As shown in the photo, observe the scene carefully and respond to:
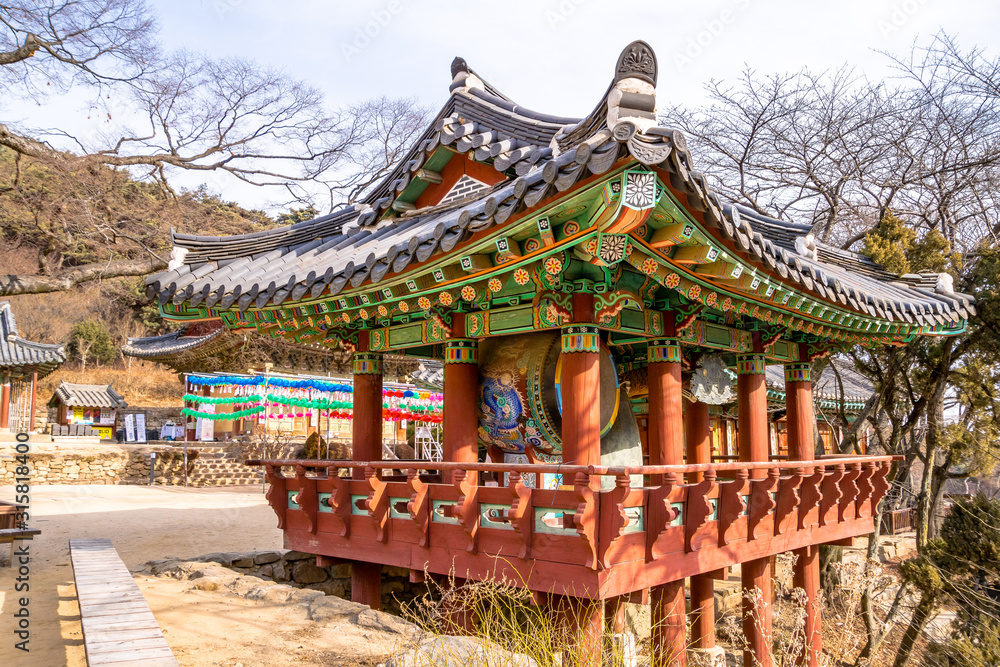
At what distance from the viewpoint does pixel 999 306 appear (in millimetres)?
10602

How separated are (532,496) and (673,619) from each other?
2169mm

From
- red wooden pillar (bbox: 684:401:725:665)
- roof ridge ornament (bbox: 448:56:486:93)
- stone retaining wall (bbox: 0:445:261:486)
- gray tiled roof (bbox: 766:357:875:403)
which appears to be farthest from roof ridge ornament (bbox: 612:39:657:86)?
stone retaining wall (bbox: 0:445:261:486)

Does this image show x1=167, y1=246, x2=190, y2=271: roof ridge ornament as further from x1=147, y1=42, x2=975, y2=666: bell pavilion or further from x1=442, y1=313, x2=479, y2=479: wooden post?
x1=442, y1=313, x2=479, y2=479: wooden post

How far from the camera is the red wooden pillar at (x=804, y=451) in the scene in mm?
8211

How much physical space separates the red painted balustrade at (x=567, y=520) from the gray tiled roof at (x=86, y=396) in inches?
1054

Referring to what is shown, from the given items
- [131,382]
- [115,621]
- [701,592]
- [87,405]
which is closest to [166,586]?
[115,621]

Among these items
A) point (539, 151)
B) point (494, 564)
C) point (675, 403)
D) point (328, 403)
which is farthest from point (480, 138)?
point (328, 403)

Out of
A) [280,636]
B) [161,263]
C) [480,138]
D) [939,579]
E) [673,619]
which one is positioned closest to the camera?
[280,636]

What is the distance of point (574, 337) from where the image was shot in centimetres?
575

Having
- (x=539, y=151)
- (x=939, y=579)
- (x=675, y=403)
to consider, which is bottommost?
(x=939, y=579)

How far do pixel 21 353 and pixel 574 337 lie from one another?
987 inches

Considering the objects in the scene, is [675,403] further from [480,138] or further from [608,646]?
[480,138]

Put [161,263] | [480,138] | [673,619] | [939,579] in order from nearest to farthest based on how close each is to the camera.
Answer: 1. [673,619]
2. [480,138]
3. [939,579]
4. [161,263]

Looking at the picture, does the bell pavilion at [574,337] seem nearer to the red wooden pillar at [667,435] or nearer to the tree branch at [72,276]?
the red wooden pillar at [667,435]
